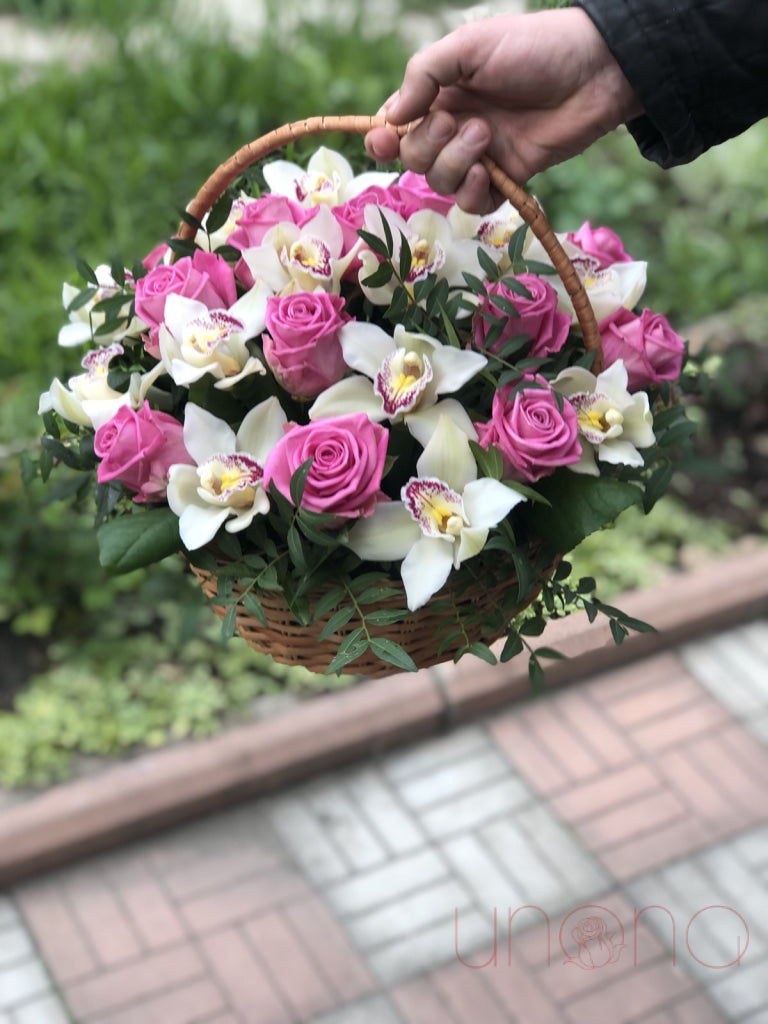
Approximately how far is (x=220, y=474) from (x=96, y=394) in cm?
22

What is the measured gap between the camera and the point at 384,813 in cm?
252

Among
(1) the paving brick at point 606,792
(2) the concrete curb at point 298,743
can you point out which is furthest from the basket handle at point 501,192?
(1) the paving brick at point 606,792

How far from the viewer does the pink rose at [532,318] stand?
1143 millimetres

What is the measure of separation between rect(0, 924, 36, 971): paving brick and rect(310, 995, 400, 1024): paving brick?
2.02ft

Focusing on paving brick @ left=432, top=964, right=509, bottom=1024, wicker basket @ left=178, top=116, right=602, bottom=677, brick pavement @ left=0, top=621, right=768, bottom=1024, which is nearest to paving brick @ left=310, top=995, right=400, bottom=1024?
brick pavement @ left=0, top=621, right=768, bottom=1024

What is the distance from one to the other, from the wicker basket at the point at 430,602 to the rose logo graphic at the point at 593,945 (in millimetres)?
1315

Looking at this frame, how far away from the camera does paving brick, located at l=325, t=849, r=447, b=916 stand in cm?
235

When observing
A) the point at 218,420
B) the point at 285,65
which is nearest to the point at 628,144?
the point at 285,65

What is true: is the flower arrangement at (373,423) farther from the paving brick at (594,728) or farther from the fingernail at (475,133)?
the paving brick at (594,728)

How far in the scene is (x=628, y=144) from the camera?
3992 mm

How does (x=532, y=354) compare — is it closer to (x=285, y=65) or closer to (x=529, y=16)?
(x=529, y=16)

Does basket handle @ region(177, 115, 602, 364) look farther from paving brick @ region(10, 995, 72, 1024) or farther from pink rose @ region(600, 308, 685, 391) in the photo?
paving brick @ region(10, 995, 72, 1024)

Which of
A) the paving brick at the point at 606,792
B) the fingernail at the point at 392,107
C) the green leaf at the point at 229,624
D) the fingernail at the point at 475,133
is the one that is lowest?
the paving brick at the point at 606,792

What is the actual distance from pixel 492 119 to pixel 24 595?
6.18 ft
